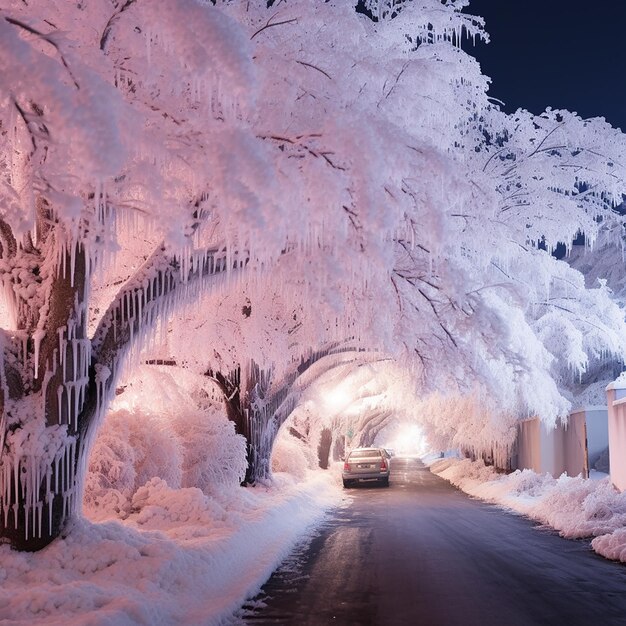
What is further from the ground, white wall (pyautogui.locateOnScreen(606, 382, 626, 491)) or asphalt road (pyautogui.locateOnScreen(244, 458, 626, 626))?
white wall (pyautogui.locateOnScreen(606, 382, 626, 491))

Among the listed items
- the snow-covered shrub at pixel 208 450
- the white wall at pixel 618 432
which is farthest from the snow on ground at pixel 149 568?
the white wall at pixel 618 432

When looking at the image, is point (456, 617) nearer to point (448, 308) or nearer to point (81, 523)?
point (81, 523)

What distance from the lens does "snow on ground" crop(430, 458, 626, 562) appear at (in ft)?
39.4

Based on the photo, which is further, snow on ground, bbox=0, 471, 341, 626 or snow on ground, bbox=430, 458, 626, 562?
snow on ground, bbox=430, 458, 626, 562

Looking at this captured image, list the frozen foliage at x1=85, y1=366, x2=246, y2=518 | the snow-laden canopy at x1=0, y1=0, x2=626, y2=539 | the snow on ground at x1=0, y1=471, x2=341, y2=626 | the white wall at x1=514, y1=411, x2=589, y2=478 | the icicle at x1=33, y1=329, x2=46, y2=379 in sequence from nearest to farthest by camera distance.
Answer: the snow-laden canopy at x1=0, y1=0, x2=626, y2=539 < the snow on ground at x1=0, y1=471, x2=341, y2=626 < the icicle at x1=33, y1=329, x2=46, y2=379 < the frozen foliage at x1=85, y1=366, x2=246, y2=518 < the white wall at x1=514, y1=411, x2=589, y2=478

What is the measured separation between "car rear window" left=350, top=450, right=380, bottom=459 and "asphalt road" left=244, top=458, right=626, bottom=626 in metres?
15.8

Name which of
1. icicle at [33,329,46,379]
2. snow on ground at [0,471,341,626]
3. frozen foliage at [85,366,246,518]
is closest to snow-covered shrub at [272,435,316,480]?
frozen foliage at [85,366,246,518]

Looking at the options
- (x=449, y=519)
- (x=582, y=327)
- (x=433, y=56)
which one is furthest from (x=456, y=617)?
(x=582, y=327)

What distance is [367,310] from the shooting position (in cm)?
1427

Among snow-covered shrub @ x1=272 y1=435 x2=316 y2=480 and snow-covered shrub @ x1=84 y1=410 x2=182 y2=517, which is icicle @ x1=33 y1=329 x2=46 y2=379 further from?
snow-covered shrub @ x1=272 y1=435 x2=316 y2=480

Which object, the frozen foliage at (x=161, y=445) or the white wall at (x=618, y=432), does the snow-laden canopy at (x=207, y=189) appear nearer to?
the frozen foliage at (x=161, y=445)

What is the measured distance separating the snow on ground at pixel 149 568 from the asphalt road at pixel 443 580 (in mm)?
507

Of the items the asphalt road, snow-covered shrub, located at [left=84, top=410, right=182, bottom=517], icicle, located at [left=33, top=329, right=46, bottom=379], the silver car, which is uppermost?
icicle, located at [left=33, top=329, right=46, bottom=379]

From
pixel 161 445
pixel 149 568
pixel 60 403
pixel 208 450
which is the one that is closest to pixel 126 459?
pixel 161 445
